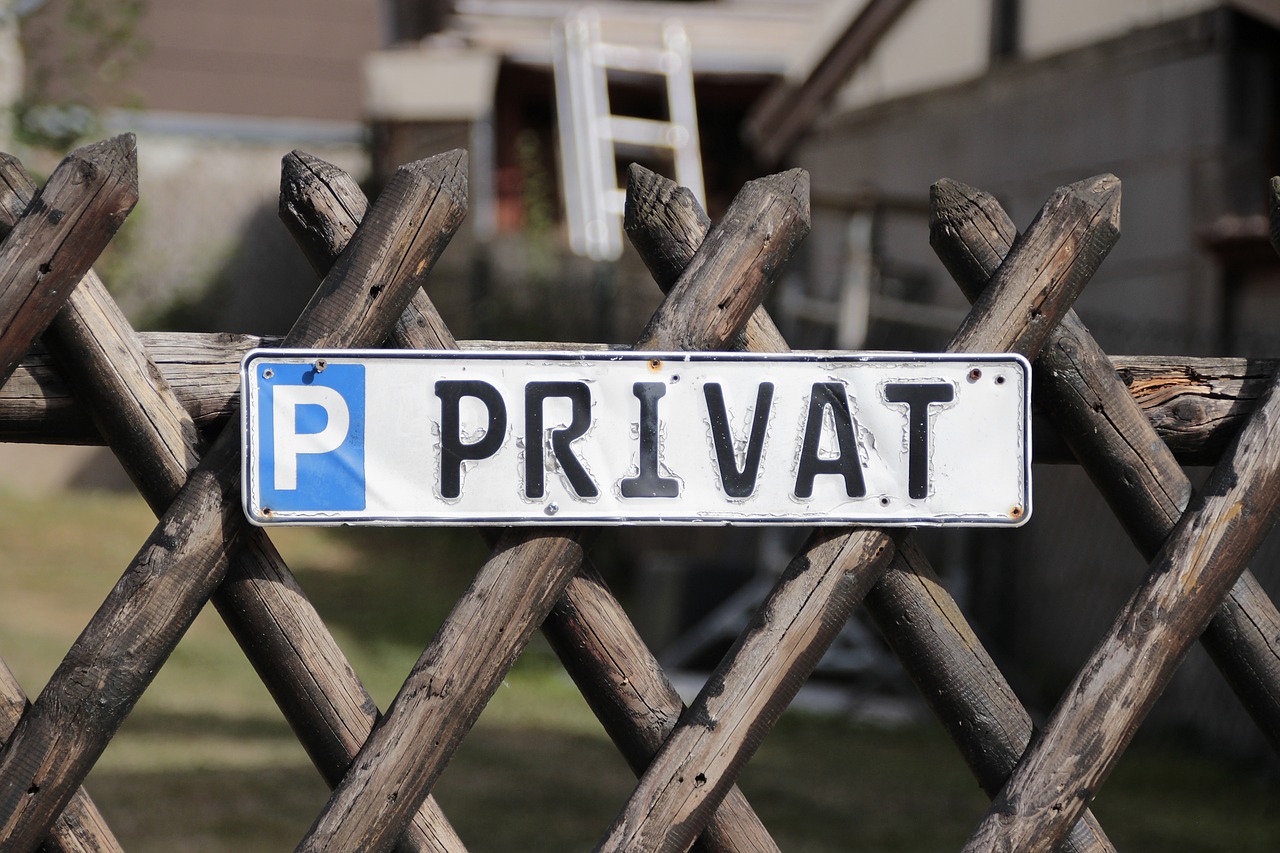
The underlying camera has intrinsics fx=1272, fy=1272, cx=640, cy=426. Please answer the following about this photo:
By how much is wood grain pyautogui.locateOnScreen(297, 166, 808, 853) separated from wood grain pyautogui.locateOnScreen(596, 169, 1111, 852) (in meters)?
0.28

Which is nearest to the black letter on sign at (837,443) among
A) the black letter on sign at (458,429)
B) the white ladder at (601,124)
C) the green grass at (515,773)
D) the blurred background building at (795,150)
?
the black letter on sign at (458,429)

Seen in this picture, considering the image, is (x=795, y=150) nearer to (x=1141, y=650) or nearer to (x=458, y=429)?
(x=1141, y=650)

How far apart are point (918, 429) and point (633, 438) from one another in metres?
0.44

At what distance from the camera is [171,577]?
1.85 m

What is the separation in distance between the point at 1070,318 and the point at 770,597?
0.67 m

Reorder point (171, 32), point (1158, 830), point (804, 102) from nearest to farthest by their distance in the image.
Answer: point (1158, 830), point (804, 102), point (171, 32)

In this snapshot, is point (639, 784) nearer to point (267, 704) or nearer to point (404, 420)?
point (404, 420)

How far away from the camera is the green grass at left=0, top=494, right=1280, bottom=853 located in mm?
4988

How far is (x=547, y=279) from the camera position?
994cm

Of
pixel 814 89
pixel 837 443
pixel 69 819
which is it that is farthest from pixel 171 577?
pixel 814 89

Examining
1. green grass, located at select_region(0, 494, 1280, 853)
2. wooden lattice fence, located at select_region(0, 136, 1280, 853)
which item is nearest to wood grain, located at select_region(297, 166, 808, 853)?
wooden lattice fence, located at select_region(0, 136, 1280, 853)

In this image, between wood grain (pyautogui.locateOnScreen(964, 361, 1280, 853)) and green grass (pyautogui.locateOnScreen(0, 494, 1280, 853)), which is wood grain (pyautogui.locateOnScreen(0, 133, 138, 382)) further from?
green grass (pyautogui.locateOnScreen(0, 494, 1280, 853))

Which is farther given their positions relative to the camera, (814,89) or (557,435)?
(814,89)

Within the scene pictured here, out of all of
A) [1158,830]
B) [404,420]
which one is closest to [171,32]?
[1158,830]
